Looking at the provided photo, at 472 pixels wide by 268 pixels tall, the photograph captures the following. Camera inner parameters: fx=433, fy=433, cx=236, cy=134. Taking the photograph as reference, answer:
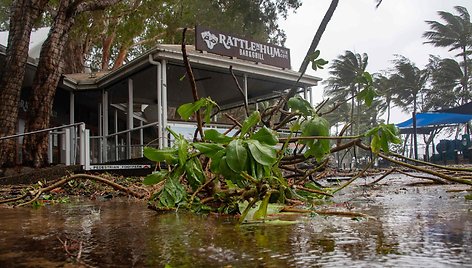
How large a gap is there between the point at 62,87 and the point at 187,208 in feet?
36.6

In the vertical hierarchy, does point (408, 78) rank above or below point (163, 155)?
above

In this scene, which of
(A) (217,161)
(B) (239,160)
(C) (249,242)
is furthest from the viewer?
(A) (217,161)

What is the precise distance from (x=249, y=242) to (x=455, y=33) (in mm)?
47478

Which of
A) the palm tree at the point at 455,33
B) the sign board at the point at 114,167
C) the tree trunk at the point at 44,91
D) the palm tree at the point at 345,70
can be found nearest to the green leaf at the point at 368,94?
the sign board at the point at 114,167

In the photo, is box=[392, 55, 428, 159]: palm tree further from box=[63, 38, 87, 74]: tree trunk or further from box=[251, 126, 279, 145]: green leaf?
box=[251, 126, 279, 145]: green leaf

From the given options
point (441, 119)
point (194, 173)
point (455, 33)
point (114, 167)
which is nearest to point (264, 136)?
point (194, 173)

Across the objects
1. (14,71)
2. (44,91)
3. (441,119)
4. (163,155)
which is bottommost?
(163,155)

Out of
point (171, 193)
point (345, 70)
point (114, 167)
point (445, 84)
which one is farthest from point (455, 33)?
point (171, 193)

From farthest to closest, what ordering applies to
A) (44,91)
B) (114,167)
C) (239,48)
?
(239,48)
(44,91)
(114,167)

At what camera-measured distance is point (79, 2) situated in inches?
370

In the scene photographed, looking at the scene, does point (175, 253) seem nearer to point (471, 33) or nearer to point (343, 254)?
point (343, 254)

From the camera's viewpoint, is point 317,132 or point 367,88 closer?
point 317,132

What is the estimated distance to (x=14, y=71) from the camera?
8625 millimetres

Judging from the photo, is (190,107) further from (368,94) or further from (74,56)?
(74,56)
